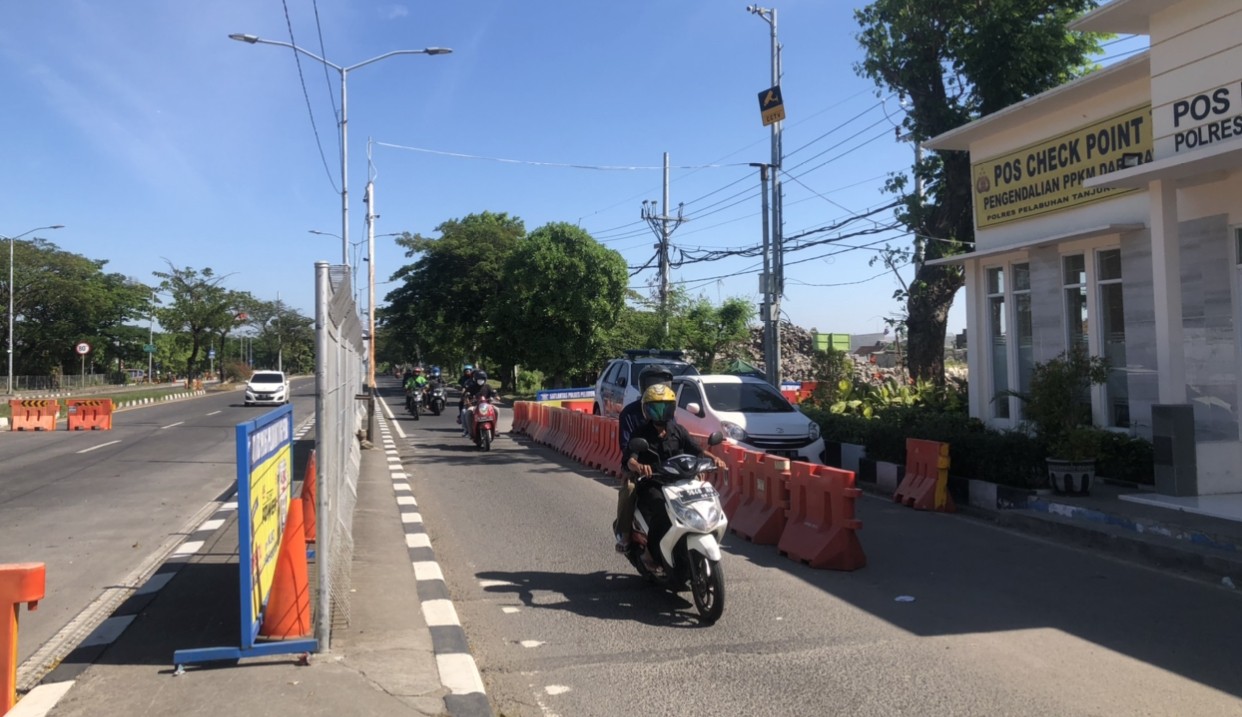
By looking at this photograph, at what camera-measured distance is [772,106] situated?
69.3 ft

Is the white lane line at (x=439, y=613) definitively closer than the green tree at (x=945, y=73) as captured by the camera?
Yes

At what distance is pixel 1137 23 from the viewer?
1096 cm

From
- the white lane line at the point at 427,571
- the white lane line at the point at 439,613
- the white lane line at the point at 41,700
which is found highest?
the white lane line at the point at 41,700

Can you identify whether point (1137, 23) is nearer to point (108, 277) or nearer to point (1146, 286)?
point (1146, 286)

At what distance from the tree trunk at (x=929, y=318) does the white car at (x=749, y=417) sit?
5.65 metres

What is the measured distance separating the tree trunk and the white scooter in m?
12.9

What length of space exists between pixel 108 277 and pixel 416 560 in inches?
2905

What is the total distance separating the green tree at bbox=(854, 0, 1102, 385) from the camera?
17219 millimetres

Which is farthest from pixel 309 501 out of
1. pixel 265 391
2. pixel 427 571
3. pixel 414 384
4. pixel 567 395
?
pixel 265 391

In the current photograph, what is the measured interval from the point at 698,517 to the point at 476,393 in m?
13.9

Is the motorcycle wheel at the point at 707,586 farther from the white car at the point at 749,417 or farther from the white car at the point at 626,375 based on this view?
the white car at the point at 626,375

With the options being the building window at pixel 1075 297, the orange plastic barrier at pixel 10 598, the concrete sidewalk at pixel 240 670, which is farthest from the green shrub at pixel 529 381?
the orange plastic barrier at pixel 10 598

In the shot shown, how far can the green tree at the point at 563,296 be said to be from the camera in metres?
39.8

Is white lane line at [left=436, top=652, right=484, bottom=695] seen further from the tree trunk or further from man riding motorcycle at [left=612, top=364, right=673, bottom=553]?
the tree trunk
